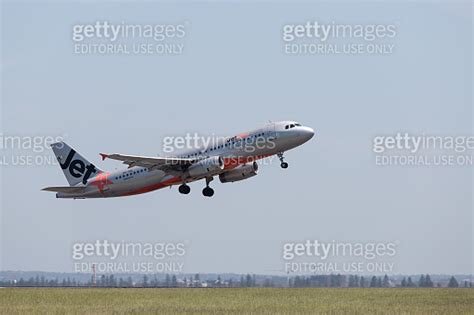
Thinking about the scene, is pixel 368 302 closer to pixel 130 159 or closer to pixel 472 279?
pixel 130 159

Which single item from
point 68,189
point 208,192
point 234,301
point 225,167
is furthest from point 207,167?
point 234,301

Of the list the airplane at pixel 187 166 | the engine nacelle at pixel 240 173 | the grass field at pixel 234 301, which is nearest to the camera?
the grass field at pixel 234 301

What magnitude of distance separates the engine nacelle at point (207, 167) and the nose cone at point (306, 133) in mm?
7134

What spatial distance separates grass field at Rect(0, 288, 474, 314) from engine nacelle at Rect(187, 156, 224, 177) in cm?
1093

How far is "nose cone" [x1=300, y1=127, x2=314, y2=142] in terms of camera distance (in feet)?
277

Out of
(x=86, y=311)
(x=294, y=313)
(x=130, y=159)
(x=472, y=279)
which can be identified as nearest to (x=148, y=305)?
(x=86, y=311)

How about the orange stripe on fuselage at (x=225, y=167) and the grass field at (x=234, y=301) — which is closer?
the grass field at (x=234, y=301)

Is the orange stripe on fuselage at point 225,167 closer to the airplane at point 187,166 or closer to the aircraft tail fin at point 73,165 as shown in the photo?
the airplane at point 187,166

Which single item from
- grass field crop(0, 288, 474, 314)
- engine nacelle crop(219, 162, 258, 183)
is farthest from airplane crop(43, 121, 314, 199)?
grass field crop(0, 288, 474, 314)

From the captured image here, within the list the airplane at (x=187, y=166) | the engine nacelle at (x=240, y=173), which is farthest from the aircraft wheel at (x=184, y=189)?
the engine nacelle at (x=240, y=173)

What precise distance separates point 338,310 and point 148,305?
1205 centimetres

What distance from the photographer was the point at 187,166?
88.9m

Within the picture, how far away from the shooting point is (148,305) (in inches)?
2564

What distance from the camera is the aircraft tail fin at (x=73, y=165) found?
9906cm
